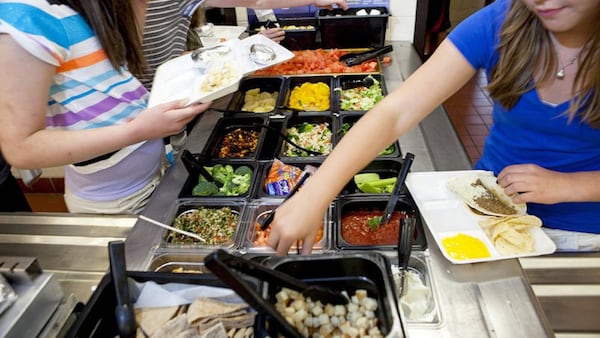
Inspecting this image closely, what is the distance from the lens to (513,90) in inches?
46.9

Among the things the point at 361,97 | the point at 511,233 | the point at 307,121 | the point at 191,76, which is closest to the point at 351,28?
the point at 361,97

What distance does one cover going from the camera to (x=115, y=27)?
4.00ft

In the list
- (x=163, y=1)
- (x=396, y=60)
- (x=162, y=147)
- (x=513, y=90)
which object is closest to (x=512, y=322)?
(x=513, y=90)

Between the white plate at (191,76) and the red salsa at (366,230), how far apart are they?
2.19 ft

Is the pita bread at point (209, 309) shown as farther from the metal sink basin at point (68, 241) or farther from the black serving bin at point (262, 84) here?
the black serving bin at point (262, 84)

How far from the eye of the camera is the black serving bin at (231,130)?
1.62 meters

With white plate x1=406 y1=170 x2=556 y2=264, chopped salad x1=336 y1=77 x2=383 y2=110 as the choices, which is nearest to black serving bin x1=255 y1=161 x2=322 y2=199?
white plate x1=406 y1=170 x2=556 y2=264

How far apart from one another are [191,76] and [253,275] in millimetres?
1152

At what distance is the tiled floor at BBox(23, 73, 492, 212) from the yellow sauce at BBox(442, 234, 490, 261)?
1958 mm

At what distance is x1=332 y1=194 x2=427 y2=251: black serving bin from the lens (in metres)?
1.09

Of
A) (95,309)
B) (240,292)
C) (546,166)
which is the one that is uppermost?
(240,292)

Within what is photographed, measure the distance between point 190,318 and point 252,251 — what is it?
40cm

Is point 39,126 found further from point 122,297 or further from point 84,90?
point 122,297

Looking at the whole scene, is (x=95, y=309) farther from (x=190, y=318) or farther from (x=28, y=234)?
(x=28, y=234)
